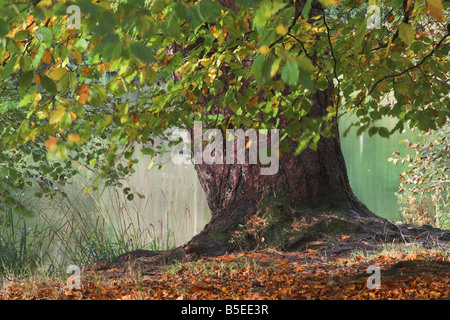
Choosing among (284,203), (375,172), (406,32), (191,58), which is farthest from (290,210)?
(375,172)

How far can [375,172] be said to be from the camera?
15555 millimetres

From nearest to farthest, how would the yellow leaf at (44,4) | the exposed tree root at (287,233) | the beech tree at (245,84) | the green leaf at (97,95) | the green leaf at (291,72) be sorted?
the green leaf at (291,72)
the yellow leaf at (44,4)
the beech tree at (245,84)
the green leaf at (97,95)
the exposed tree root at (287,233)

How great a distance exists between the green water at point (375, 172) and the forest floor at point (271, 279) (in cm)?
618

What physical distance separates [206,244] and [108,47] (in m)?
2.83

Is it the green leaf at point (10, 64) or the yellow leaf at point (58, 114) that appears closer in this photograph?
the yellow leaf at point (58, 114)

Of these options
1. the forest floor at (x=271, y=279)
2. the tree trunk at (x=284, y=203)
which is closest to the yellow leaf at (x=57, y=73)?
the forest floor at (x=271, y=279)

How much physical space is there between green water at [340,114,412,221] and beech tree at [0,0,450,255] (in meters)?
5.51

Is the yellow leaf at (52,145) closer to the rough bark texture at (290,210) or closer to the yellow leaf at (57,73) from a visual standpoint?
the yellow leaf at (57,73)

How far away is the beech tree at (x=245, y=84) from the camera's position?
187 centimetres

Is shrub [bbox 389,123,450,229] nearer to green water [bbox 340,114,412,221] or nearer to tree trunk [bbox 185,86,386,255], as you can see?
tree trunk [bbox 185,86,386,255]

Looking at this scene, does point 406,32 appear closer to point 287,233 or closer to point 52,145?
point 52,145
